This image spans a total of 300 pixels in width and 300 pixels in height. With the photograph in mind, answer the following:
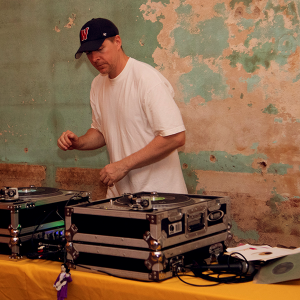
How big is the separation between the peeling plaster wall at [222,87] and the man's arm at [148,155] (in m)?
0.81

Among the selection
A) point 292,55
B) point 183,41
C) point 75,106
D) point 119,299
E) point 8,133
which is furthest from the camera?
point 8,133

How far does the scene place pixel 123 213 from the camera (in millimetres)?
1489

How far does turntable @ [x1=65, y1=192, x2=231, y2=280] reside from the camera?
144 centimetres

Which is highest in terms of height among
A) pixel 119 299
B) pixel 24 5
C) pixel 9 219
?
pixel 24 5

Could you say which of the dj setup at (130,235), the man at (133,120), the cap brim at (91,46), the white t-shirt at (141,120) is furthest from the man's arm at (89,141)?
the dj setup at (130,235)

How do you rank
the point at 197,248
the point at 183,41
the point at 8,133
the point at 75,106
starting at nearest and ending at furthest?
the point at 197,248 → the point at 183,41 → the point at 75,106 → the point at 8,133

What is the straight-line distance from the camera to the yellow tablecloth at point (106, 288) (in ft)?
4.35

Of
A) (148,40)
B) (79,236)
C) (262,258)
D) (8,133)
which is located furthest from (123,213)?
(8,133)

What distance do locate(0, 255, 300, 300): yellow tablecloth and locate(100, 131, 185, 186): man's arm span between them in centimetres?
59

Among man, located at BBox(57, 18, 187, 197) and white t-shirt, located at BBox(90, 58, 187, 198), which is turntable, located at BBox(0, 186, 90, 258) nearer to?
man, located at BBox(57, 18, 187, 197)

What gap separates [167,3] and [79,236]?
2097 millimetres

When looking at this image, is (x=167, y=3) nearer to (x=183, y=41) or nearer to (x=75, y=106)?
(x=183, y=41)

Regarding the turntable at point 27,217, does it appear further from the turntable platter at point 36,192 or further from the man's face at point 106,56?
the man's face at point 106,56

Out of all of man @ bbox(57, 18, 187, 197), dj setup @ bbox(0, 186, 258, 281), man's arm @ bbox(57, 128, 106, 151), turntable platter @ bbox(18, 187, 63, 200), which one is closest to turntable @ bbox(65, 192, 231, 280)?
dj setup @ bbox(0, 186, 258, 281)
